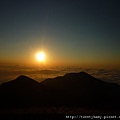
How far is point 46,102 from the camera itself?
9575 cm

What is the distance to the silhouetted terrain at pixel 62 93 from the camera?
93562 millimetres

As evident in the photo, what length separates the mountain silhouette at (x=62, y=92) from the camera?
94.7 metres

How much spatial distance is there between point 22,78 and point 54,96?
19339 mm

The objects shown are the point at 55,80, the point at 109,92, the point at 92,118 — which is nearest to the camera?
the point at 92,118

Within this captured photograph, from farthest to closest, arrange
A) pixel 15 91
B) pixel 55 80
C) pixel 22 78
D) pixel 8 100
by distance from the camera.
A: pixel 55 80 → pixel 22 78 → pixel 15 91 → pixel 8 100

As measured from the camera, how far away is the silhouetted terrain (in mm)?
93562

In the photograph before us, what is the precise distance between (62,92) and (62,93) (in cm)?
232

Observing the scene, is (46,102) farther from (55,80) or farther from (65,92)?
(55,80)

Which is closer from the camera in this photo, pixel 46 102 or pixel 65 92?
pixel 46 102

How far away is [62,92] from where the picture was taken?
111500 millimetres

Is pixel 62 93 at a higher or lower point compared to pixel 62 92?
lower

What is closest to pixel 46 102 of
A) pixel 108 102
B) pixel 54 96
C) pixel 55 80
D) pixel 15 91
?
pixel 54 96

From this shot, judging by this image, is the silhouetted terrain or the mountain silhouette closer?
the silhouetted terrain

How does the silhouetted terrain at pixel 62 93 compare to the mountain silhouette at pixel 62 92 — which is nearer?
the silhouetted terrain at pixel 62 93
